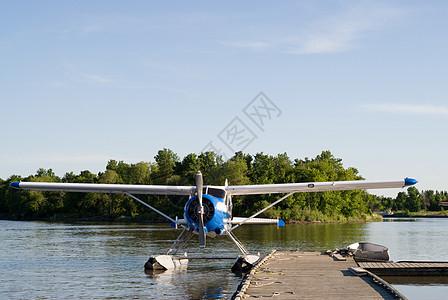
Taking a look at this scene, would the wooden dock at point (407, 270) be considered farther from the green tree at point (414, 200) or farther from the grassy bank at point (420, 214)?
the green tree at point (414, 200)

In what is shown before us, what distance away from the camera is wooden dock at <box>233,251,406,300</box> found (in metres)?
7.88

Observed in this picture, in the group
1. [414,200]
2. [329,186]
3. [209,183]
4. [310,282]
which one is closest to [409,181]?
[329,186]

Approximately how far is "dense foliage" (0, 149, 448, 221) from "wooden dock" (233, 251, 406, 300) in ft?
125

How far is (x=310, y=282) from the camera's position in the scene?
9.22 m

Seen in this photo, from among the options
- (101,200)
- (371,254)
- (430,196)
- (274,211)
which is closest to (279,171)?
(274,211)

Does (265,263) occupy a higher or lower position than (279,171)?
lower

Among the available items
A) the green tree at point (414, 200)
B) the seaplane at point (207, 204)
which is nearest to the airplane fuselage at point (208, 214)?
the seaplane at point (207, 204)

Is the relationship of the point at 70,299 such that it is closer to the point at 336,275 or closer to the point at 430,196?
the point at 336,275

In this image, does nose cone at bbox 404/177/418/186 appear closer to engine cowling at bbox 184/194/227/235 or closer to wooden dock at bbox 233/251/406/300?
wooden dock at bbox 233/251/406/300

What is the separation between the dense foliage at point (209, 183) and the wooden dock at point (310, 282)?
3805cm

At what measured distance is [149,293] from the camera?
1094cm

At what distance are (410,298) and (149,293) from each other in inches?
213

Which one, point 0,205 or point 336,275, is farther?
→ point 0,205

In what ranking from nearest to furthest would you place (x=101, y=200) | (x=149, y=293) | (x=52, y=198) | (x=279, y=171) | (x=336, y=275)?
1. (x=336, y=275)
2. (x=149, y=293)
3. (x=279, y=171)
4. (x=101, y=200)
5. (x=52, y=198)
